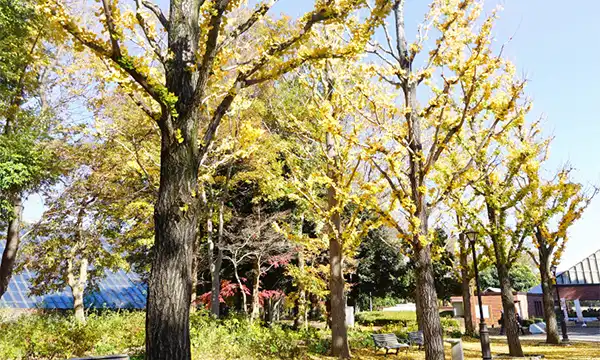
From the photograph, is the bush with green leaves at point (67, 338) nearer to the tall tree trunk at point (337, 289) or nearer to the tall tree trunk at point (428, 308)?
the tall tree trunk at point (337, 289)

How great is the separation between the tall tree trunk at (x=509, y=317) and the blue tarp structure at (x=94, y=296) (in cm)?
1589

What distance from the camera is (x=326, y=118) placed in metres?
7.91

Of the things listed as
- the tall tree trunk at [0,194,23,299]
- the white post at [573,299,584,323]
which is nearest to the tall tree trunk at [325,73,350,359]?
the tall tree trunk at [0,194,23,299]

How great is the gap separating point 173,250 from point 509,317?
10.8 meters

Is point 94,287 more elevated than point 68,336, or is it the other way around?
point 94,287

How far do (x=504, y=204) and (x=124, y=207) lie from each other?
37.3ft

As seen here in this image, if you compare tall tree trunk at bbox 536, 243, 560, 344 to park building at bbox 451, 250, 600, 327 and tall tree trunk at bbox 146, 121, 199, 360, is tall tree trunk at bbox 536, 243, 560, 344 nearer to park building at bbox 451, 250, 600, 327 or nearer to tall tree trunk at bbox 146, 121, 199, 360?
park building at bbox 451, 250, 600, 327

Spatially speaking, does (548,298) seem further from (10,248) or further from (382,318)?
(10,248)

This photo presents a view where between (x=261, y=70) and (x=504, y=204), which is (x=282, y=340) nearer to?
(x=504, y=204)

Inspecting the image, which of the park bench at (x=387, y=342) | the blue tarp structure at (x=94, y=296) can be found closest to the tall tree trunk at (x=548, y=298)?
the park bench at (x=387, y=342)

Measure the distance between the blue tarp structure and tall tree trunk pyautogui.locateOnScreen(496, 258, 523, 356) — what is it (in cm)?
1589

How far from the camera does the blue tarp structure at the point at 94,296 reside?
60.5 feet

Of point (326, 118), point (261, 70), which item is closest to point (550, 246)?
point (326, 118)

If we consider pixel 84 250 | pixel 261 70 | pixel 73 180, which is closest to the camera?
pixel 261 70
